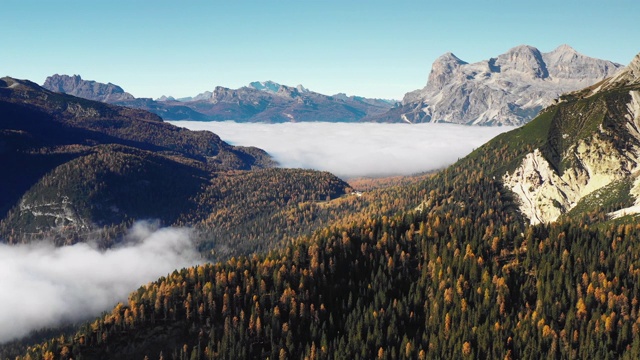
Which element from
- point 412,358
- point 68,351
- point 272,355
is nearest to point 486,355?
point 412,358

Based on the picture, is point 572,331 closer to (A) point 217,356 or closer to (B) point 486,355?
(B) point 486,355

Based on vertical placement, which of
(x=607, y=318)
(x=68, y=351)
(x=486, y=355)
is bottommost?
(x=68, y=351)

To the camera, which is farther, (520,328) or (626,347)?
(520,328)

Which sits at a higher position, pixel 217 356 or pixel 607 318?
pixel 607 318

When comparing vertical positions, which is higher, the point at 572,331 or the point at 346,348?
the point at 572,331

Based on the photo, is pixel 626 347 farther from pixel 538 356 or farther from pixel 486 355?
pixel 486 355

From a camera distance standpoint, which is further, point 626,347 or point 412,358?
point 412,358

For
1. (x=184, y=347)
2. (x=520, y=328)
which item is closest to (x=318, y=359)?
(x=184, y=347)

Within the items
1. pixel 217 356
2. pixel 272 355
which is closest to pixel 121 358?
pixel 217 356
